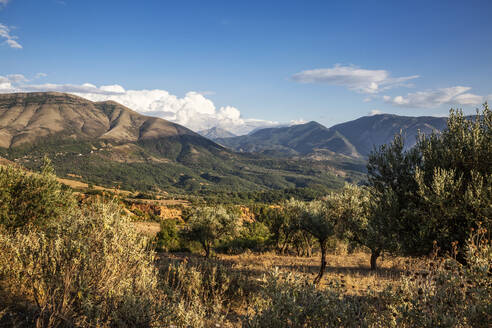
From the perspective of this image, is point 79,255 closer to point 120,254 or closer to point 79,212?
point 120,254

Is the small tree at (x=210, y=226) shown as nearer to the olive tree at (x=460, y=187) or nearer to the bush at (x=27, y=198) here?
the bush at (x=27, y=198)

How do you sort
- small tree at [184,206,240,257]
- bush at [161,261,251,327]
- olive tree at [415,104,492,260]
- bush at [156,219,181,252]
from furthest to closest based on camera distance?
1. bush at [156,219,181,252]
2. small tree at [184,206,240,257]
3. olive tree at [415,104,492,260]
4. bush at [161,261,251,327]

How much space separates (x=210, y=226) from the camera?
27.2 m

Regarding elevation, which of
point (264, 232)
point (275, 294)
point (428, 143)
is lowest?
point (264, 232)

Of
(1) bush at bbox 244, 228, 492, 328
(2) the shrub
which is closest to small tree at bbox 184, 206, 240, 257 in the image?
(1) bush at bbox 244, 228, 492, 328

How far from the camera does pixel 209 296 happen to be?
1168cm

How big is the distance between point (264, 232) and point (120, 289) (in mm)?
38831

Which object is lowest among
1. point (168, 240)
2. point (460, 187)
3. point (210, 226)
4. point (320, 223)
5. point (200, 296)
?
point (168, 240)

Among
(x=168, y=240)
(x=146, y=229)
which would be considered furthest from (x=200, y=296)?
(x=168, y=240)

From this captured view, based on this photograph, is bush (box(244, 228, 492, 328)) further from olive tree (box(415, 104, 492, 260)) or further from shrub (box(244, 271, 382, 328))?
olive tree (box(415, 104, 492, 260))

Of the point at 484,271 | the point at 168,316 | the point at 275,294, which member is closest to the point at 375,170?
the point at 484,271

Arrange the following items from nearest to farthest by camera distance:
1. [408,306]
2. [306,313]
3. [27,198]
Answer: [408,306]
[306,313]
[27,198]

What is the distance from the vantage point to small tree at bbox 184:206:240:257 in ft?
89.7

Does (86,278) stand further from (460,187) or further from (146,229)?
(146,229)
